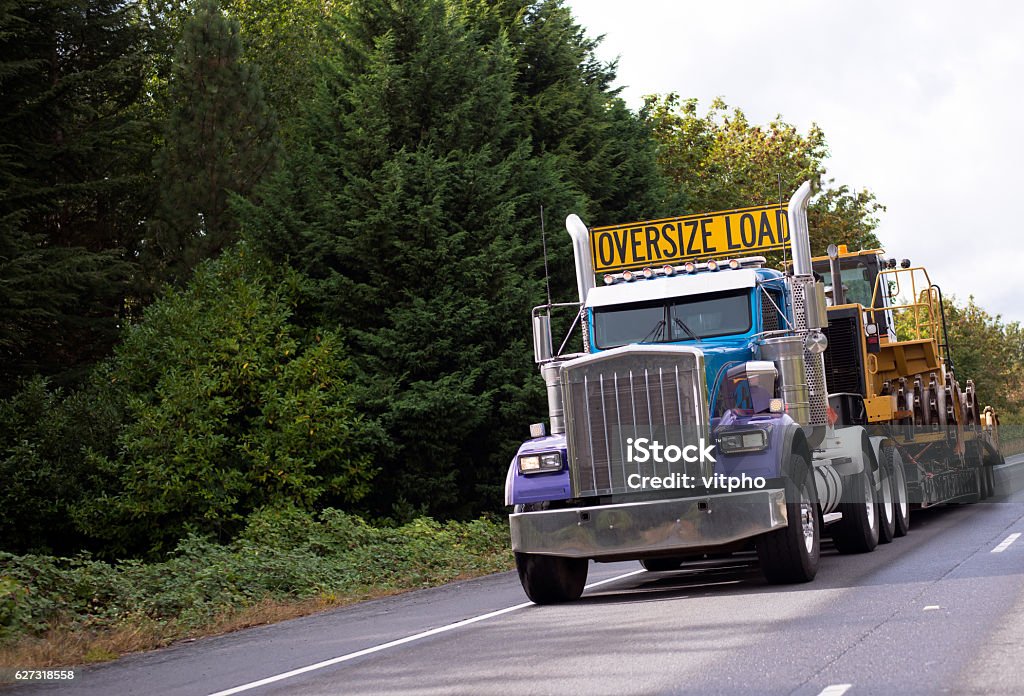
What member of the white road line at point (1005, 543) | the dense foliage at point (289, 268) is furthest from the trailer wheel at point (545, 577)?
the dense foliage at point (289, 268)

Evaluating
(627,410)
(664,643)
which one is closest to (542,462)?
(627,410)

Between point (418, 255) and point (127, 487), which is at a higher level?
point (418, 255)

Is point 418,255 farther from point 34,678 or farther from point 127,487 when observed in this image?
point 34,678

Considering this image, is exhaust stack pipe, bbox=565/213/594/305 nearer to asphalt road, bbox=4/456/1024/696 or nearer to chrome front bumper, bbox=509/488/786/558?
asphalt road, bbox=4/456/1024/696

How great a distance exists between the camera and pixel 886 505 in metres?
16.5

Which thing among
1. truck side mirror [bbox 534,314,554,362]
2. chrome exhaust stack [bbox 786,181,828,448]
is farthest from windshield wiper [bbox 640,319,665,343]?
chrome exhaust stack [bbox 786,181,828,448]

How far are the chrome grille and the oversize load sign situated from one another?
380 centimetres

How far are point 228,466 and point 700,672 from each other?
16374 mm

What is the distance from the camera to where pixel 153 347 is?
79.4ft

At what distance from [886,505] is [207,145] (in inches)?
801

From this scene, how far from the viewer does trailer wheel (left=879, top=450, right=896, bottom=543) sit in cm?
1633

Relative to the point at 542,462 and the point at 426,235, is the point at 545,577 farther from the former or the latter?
A: the point at 426,235

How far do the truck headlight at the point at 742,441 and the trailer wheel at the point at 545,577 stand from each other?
1.82m

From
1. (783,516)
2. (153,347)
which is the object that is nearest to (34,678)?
(783,516)
